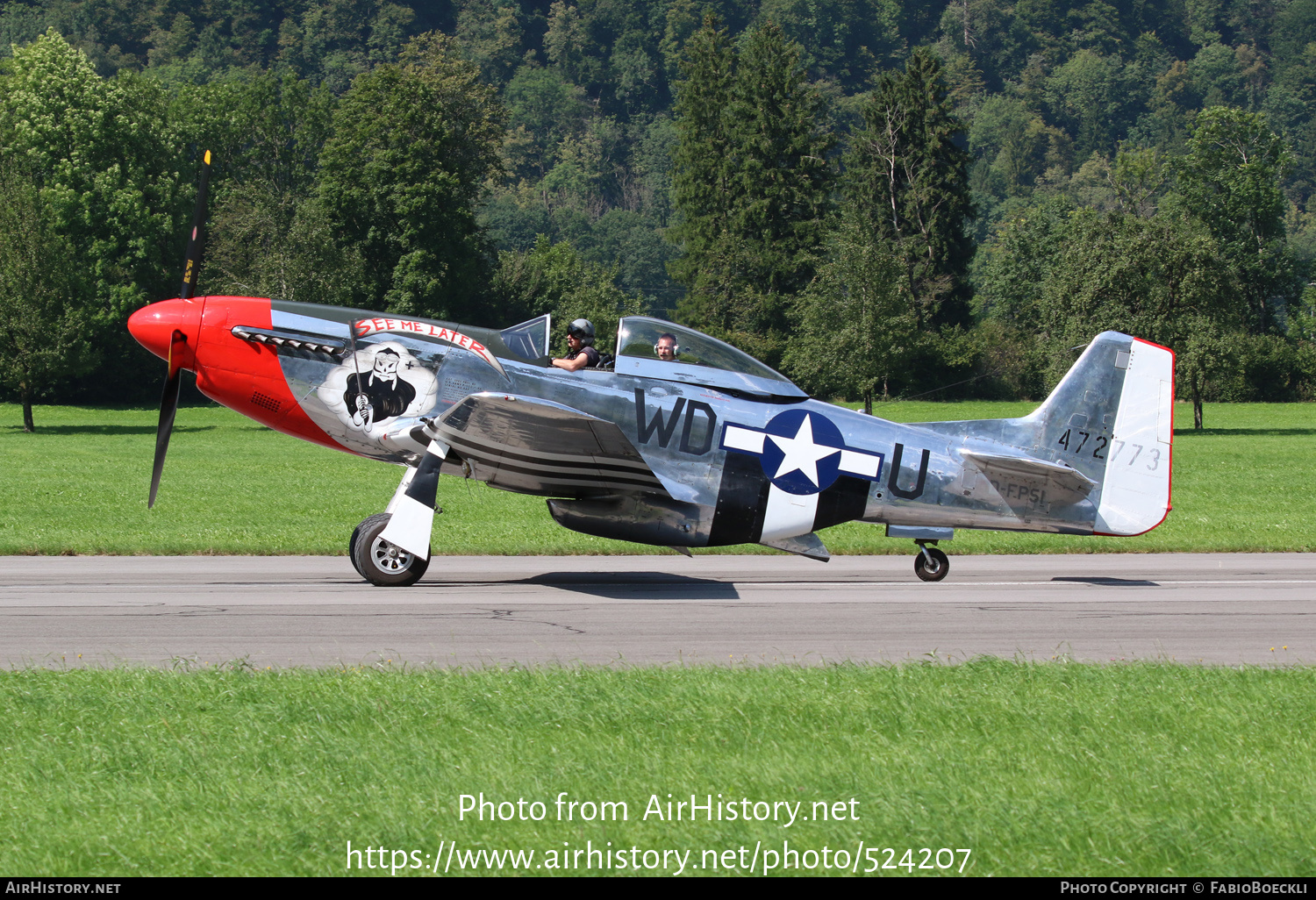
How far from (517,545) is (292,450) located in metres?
24.9

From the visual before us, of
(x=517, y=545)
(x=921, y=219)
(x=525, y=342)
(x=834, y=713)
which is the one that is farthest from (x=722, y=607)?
(x=921, y=219)

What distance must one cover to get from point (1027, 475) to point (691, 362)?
3.45 m

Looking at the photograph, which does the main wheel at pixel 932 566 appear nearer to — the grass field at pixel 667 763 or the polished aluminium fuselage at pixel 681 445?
the polished aluminium fuselage at pixel 681 445

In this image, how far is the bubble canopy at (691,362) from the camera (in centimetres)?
1171

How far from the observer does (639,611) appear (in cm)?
1063

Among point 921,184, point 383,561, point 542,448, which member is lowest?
point 383,561

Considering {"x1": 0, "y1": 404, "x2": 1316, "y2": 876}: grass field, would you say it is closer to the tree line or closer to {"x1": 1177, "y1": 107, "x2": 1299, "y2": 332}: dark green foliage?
the tree line

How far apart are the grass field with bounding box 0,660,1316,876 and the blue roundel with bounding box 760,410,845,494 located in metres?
3.90

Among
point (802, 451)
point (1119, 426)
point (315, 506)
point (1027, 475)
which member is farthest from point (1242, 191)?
point (802, 451)

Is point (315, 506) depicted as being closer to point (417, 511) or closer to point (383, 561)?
point (383, 561)

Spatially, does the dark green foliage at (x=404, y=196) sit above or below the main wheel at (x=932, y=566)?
above

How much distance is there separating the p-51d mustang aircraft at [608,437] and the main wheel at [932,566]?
502 millimetres

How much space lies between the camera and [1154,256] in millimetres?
49438

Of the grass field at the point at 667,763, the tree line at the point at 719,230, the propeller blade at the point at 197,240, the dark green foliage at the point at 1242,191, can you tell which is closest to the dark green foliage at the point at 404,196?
the tree line at the point at 719,230
